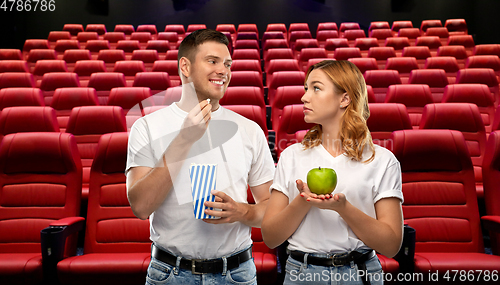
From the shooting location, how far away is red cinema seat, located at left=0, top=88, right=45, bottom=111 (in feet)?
7.75

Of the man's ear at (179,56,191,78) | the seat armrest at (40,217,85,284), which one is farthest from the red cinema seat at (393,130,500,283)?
the seat armrest at (40,217,85,284)

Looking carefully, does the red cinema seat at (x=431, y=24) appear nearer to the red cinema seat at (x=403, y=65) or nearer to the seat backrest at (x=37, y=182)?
the red cinema seat at (x=403, y=65)

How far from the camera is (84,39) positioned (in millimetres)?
5219

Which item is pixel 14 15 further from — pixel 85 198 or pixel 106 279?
pixel 106 279

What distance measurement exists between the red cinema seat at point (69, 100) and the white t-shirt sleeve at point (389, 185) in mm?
2147

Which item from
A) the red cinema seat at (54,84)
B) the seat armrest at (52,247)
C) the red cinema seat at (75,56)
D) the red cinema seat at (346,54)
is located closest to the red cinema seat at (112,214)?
the seat armrest at (52,247)

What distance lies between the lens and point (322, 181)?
609 millimetres

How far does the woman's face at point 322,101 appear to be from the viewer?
729 millimetres

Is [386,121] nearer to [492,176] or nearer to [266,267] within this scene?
[492,176]

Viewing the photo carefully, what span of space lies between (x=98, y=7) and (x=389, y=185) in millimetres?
6748

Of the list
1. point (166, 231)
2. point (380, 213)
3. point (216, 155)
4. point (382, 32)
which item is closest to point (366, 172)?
point (380, 213)

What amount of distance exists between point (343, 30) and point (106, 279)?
5213 mm

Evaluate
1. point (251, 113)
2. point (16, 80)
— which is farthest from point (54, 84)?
point (251, 113)

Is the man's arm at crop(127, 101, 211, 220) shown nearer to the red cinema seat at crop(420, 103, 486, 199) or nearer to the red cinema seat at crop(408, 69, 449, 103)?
the red cinema seat at crop(420, 103, 486, 199)
